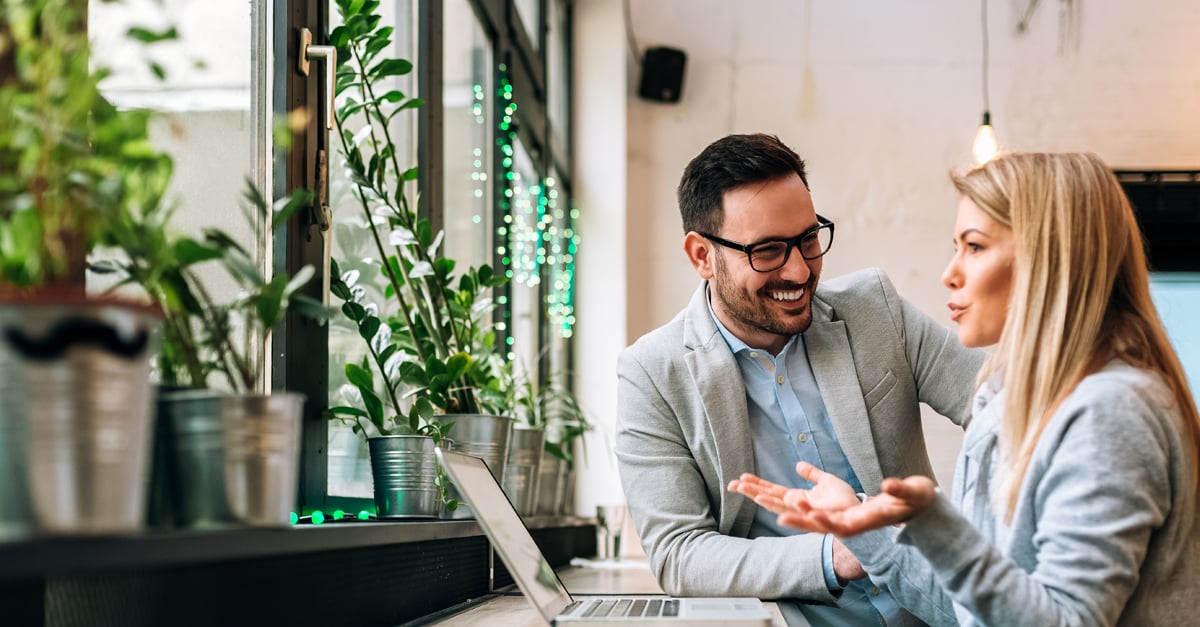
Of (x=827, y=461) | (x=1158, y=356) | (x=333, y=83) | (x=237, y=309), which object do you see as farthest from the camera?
(x=827, y=461)

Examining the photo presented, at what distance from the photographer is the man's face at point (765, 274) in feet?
6.72

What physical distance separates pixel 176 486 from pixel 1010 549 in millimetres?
877

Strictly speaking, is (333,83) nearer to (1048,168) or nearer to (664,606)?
(664,606)

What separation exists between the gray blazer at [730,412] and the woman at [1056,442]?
17.2 inches

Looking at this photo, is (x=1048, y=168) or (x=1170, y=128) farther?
(x=1170, y=128)

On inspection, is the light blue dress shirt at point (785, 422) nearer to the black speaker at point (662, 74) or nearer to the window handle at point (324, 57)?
the window handle at point (324, 57)

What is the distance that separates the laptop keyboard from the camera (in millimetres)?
1441

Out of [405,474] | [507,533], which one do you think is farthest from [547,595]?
[405,474]

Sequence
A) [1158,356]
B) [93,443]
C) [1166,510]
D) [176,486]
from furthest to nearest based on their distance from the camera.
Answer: [1158,356]
[1166,510]
[176,486]
[93,443]

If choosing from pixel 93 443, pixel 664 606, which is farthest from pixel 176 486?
pixel 664 606

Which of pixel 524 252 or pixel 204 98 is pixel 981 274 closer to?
pixel 204 98

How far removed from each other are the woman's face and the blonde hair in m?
0.03

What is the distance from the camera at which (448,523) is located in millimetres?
1704

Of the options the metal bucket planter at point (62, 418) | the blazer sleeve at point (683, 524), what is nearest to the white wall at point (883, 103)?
the blazer sleeve at point (683, 524)
